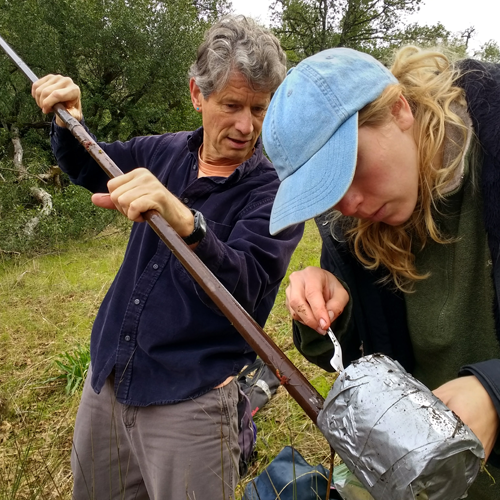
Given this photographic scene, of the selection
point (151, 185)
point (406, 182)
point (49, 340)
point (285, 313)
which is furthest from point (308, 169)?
point (49, 340)

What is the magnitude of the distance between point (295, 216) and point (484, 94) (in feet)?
2.30

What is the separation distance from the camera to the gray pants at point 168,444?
194 cm

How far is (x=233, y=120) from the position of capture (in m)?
2.14

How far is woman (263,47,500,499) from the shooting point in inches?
52.0

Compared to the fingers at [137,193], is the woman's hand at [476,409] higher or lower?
lower

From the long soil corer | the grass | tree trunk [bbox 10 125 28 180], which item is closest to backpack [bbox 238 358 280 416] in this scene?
the grass

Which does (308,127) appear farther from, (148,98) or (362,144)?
(148,98)

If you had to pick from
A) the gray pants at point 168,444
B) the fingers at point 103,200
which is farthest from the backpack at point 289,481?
the fingers at point 103,200

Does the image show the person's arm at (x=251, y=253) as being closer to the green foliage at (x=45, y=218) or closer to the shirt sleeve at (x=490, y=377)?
the shirt sleeve at (x=490, y=377)

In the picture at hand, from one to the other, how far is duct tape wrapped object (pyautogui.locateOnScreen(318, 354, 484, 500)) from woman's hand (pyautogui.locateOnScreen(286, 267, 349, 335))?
0.48 m

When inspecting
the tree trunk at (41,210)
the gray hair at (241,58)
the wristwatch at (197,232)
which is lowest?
the tree trunk at (41,210)

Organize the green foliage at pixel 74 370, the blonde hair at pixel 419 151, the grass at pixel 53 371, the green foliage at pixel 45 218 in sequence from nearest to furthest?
the blonde hair at pixel 419 151
the grass at pixel 53 371
the green foliage at pixel 74 370
the green foliage at pixel 45 218

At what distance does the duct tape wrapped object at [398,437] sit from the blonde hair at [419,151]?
746 mm

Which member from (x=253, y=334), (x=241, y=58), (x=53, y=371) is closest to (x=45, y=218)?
(x=53, y=371)
